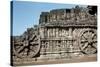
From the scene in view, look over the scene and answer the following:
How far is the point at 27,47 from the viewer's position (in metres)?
2.38

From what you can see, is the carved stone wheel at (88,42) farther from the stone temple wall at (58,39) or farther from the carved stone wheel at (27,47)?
the carved stone wheel at (27,47)

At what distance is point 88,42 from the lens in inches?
102

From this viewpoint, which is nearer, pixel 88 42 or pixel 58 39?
pixel 58 39

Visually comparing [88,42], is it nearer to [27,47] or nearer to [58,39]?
[58,39]

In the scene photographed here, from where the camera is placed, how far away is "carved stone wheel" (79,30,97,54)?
256 cm

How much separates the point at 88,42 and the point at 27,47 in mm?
810

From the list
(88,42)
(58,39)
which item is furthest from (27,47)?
(88,42)

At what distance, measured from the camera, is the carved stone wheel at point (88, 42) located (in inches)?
101

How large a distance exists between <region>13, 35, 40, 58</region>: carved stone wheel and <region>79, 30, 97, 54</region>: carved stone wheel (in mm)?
593

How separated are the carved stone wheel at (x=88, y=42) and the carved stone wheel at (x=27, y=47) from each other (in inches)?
23.3

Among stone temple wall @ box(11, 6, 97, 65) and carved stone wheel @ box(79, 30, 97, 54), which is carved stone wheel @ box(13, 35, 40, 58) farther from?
carved stone wheel @ box(79, 30, 97, 54)

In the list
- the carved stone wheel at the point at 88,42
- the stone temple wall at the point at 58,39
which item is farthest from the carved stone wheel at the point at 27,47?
the carved stone wheel at the point at 88,42

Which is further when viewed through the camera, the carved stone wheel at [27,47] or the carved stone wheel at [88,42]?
the carved stone wheel at [88,42]

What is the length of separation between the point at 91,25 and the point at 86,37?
17 cm
